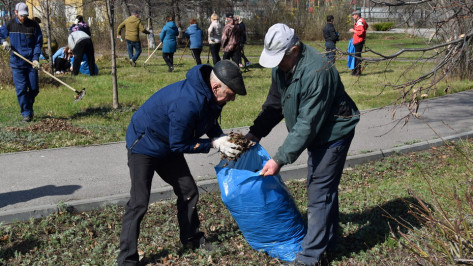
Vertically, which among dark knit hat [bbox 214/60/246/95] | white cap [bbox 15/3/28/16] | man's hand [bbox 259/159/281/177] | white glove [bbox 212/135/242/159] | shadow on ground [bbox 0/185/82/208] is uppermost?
white cap [bbox 15/3/28/16]

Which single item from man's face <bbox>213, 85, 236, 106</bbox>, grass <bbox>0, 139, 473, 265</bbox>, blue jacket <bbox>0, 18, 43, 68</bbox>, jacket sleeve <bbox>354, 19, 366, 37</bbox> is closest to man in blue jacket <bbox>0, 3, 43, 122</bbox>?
blue jacket <bbox>0, 18, 43, 68</bbox>

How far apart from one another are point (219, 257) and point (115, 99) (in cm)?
611

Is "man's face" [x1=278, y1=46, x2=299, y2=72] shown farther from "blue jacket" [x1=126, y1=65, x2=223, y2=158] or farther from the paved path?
the paved path

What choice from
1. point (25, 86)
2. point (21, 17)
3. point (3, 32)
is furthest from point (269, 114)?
point (3, 32)

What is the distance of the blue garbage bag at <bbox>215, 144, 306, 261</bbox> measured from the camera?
3.81 meters

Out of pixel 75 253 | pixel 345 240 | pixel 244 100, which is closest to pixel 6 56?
pixel 244 100

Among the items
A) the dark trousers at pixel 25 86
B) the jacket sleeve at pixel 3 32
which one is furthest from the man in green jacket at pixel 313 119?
the jacket sleeve at pixel 3 32

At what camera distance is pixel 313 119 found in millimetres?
3434

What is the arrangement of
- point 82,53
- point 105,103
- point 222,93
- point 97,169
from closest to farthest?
point 222,93
point 97,169
point 105,103
point 82,53

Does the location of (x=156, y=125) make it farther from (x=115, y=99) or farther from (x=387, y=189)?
(x=115, y=99)

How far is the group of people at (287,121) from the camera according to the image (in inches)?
136

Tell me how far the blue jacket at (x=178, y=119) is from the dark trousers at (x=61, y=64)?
12.5m

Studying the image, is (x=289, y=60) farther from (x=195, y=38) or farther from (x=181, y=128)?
(x=195, y=38)

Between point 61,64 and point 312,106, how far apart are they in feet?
44.3
